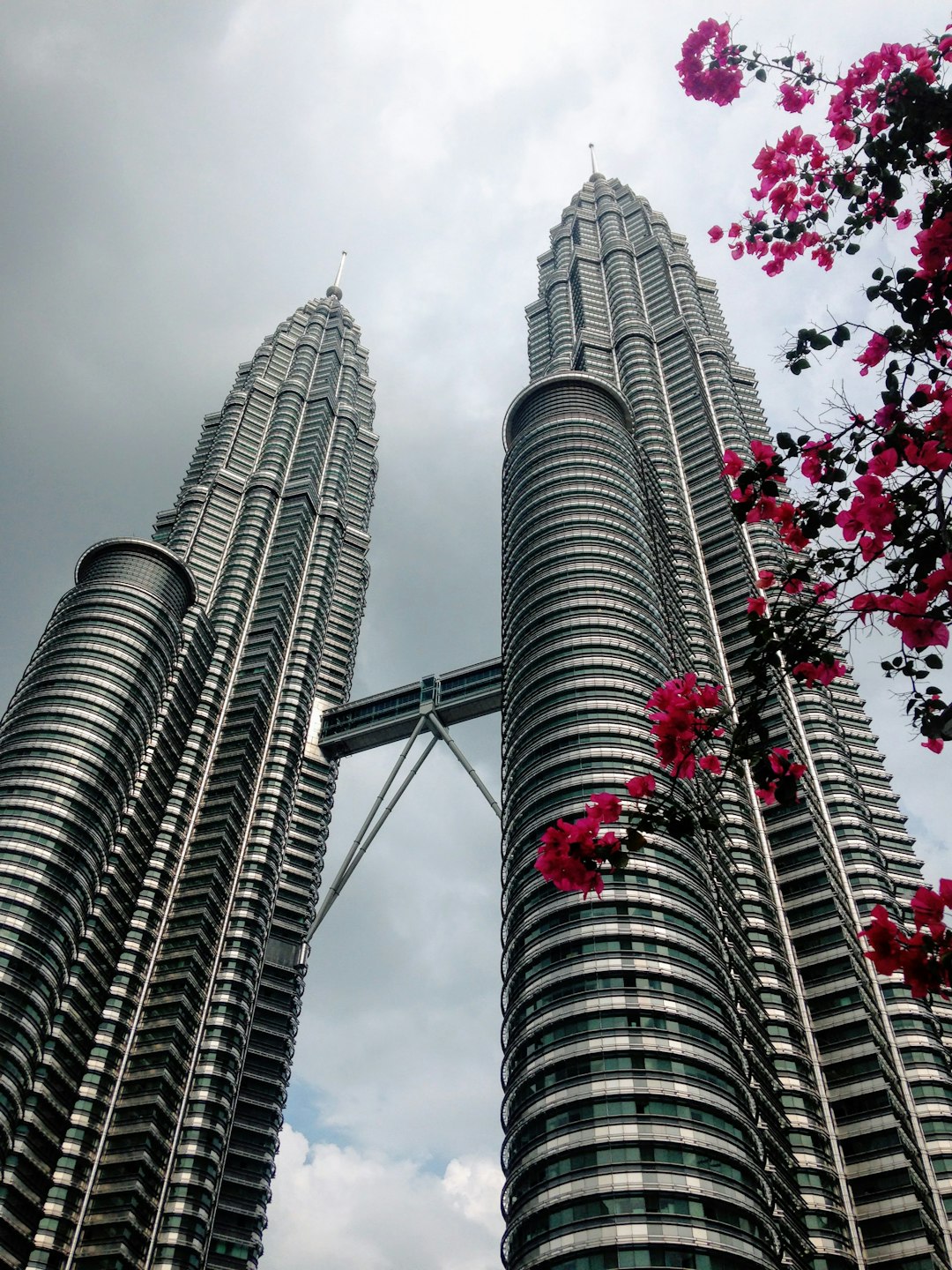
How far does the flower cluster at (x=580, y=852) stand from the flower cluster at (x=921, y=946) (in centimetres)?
210

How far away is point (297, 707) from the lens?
136m

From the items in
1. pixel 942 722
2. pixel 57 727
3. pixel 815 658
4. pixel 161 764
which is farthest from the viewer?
pixel 161 764

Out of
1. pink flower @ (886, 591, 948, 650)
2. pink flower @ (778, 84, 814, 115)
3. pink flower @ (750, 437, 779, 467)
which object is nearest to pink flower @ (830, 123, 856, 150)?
pink flower @ (778, 84, 814, 115)

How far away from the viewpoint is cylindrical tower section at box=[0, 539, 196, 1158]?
86875 millimetres

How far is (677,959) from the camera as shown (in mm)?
68062

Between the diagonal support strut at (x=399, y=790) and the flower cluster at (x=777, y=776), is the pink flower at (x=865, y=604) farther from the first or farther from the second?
the diagonal support strut at (x=399, y=790)

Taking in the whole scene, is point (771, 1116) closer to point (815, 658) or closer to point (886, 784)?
point (886, 784)

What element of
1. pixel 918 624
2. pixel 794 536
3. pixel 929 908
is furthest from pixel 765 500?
pixel 929 908

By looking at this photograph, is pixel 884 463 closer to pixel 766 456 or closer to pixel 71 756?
pixel 766 456

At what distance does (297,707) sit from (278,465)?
158 feet

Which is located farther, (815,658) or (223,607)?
(223,607)

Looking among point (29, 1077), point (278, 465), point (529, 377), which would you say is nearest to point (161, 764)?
point (29, 1077)

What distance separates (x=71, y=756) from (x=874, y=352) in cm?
10152

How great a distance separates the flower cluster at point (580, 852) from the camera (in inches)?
349
